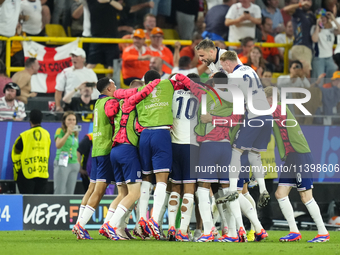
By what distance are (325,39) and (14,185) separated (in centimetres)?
923

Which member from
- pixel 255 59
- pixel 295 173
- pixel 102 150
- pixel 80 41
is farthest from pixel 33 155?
pixel 255 59

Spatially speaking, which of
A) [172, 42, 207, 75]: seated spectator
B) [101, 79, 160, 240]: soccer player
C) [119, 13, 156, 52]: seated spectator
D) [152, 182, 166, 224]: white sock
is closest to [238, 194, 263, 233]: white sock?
[152, 182, 166, 224]: white sock

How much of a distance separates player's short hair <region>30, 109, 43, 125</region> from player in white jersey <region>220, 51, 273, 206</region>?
4.74m

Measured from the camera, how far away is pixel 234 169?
8102 mm

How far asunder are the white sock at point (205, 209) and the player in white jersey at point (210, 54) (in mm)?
1966

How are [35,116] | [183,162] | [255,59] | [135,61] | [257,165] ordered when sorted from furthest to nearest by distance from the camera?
[255,59], [135,61], [35,116], [257,165], [183,162]

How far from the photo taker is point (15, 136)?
12359 mm

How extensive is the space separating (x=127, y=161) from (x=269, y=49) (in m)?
8.92

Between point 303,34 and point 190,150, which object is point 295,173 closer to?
point 190,150

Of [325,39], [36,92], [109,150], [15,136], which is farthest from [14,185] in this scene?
[325,39]

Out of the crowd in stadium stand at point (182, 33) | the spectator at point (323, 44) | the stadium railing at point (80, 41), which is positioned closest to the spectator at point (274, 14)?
the crowd in stadium stand at point (182, 33)

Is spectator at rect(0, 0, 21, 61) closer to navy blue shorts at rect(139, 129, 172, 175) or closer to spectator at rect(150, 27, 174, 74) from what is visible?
spectator at rect(150, 27, 174, 74)

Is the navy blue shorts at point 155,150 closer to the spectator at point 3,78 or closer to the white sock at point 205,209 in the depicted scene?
the white sock at point 205,209

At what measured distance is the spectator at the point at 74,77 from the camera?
13.1 m
